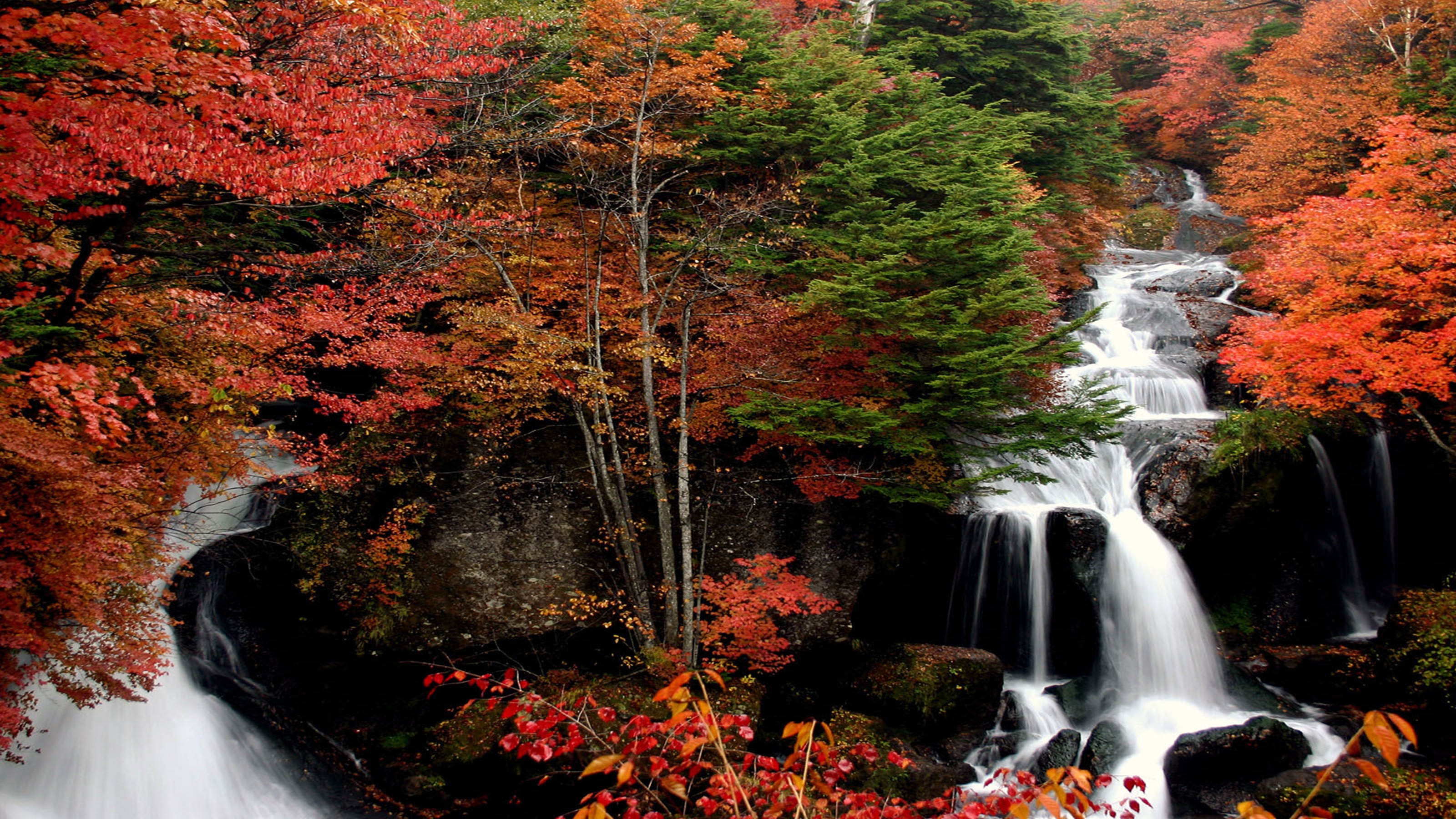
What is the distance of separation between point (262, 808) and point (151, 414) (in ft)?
16.0

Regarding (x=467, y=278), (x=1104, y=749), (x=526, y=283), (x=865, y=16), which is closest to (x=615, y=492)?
(x=526, y=283)

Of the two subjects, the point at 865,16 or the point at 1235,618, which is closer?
the point at 1235,618

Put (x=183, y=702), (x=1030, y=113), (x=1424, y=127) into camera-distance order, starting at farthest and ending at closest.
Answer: (x=1030, y=113) < (x=1424, y=127) < (x=183, y=702)

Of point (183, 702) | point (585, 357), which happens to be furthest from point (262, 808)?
point (585, 357)

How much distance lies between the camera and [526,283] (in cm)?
1045

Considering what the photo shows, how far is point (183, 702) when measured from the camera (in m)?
8.48

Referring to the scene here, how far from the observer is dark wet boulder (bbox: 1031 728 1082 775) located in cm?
900

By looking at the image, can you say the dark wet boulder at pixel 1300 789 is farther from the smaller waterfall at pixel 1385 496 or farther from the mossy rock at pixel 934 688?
the smaller waterfall at pixel 1385 496

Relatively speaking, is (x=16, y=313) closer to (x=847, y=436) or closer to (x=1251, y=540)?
(x=847, y=436)

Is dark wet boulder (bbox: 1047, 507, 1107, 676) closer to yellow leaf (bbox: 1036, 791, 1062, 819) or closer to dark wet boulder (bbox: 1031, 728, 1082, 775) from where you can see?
dark wet boulder (bbox: 1031, 728, 1082, 775)

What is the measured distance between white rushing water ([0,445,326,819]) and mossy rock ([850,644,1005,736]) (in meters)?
7.13

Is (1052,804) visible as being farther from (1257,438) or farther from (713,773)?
(1257,438)

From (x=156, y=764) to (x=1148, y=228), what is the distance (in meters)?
26.4

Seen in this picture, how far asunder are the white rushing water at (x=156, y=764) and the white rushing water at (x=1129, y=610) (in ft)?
29.2
